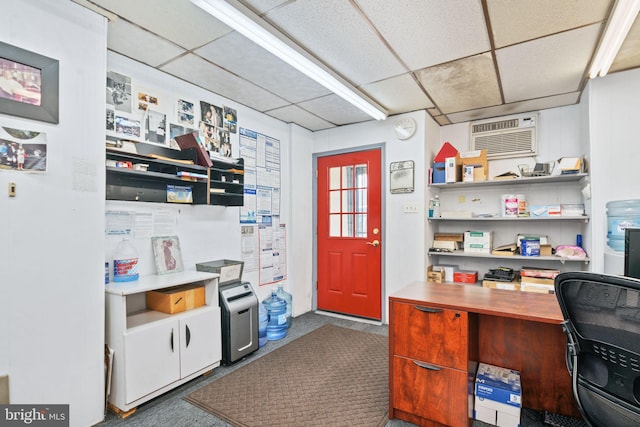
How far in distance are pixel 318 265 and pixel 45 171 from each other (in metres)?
3.31

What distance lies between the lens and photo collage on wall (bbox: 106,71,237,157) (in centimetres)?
251

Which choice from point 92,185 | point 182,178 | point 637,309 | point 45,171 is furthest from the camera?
point 182,178

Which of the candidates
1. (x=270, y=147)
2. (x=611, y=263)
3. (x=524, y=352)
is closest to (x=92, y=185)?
(x=270, y=147)

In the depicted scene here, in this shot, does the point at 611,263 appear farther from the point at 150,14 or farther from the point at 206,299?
the point at 150,14

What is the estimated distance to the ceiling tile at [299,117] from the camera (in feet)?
12.4

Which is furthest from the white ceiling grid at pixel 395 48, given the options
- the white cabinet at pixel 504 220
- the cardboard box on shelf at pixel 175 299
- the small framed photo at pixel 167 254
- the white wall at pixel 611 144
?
the cardboard box on shelf at pixel 175 299

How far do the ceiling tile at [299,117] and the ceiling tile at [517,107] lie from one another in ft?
5.41

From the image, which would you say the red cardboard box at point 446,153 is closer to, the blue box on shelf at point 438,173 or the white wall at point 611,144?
the blue box on shelf at point 438,173

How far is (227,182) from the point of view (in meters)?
3.15

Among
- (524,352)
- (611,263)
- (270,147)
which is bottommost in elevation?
(524,352)

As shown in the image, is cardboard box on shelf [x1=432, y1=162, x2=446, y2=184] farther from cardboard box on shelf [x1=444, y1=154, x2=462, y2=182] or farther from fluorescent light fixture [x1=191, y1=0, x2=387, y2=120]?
fluorescent light fixture [x1=191, y1=0, x2=387, y2=120]

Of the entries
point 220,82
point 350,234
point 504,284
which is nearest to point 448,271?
point 504,284

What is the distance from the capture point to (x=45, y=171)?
183 centimetres

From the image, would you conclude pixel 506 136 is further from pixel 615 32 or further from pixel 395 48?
pixel 395 48
